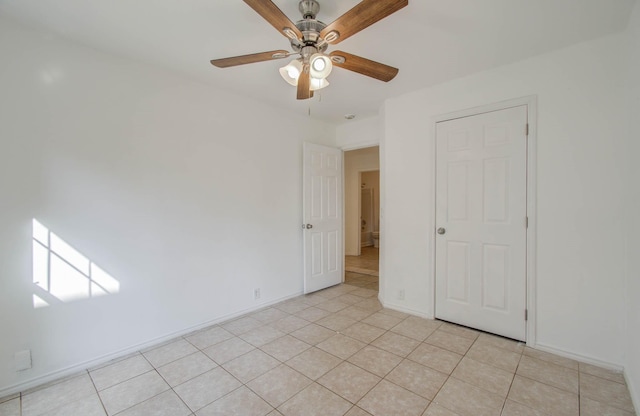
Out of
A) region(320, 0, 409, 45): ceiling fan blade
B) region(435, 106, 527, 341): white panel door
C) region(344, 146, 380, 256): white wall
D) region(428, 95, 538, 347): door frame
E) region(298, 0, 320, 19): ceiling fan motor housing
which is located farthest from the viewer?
region(344, 146, 380, 256): white wall

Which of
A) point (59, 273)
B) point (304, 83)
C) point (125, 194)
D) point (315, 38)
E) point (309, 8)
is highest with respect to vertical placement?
point (309, 8)

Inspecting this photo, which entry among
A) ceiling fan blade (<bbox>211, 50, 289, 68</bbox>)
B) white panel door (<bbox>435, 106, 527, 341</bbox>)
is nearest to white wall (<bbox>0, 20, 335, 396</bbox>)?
ceiling fan blade (<bbox>211, 50, 289, 68</bbox>)

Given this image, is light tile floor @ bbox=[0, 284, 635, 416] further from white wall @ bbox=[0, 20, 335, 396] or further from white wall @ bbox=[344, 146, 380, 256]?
white wall @ bbox=[344, 146, 380, 256]

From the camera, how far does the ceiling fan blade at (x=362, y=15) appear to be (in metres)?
1.26

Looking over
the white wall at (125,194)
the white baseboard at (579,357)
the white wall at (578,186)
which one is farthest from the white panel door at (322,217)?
the white baseboard at (579,357)

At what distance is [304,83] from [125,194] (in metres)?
1.80

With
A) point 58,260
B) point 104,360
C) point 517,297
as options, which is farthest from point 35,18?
point 517,297

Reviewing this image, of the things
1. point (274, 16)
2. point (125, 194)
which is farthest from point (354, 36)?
point (125, 194)

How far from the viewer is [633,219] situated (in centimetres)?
183

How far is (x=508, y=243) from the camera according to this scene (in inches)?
99.0

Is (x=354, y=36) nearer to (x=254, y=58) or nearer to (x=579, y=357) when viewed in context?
(x=254, y=58)

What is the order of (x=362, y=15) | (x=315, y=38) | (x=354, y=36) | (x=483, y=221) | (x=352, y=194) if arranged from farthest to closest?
(x=352, y=194) → (x=483, y=221) → (x=354, y=36) → (x=315, y=38) → (x=362, y=15)

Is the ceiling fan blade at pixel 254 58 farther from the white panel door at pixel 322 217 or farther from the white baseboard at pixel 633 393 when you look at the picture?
the white baseboard at pixel 633 393

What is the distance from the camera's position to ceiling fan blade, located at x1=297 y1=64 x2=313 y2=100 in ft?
5.99
